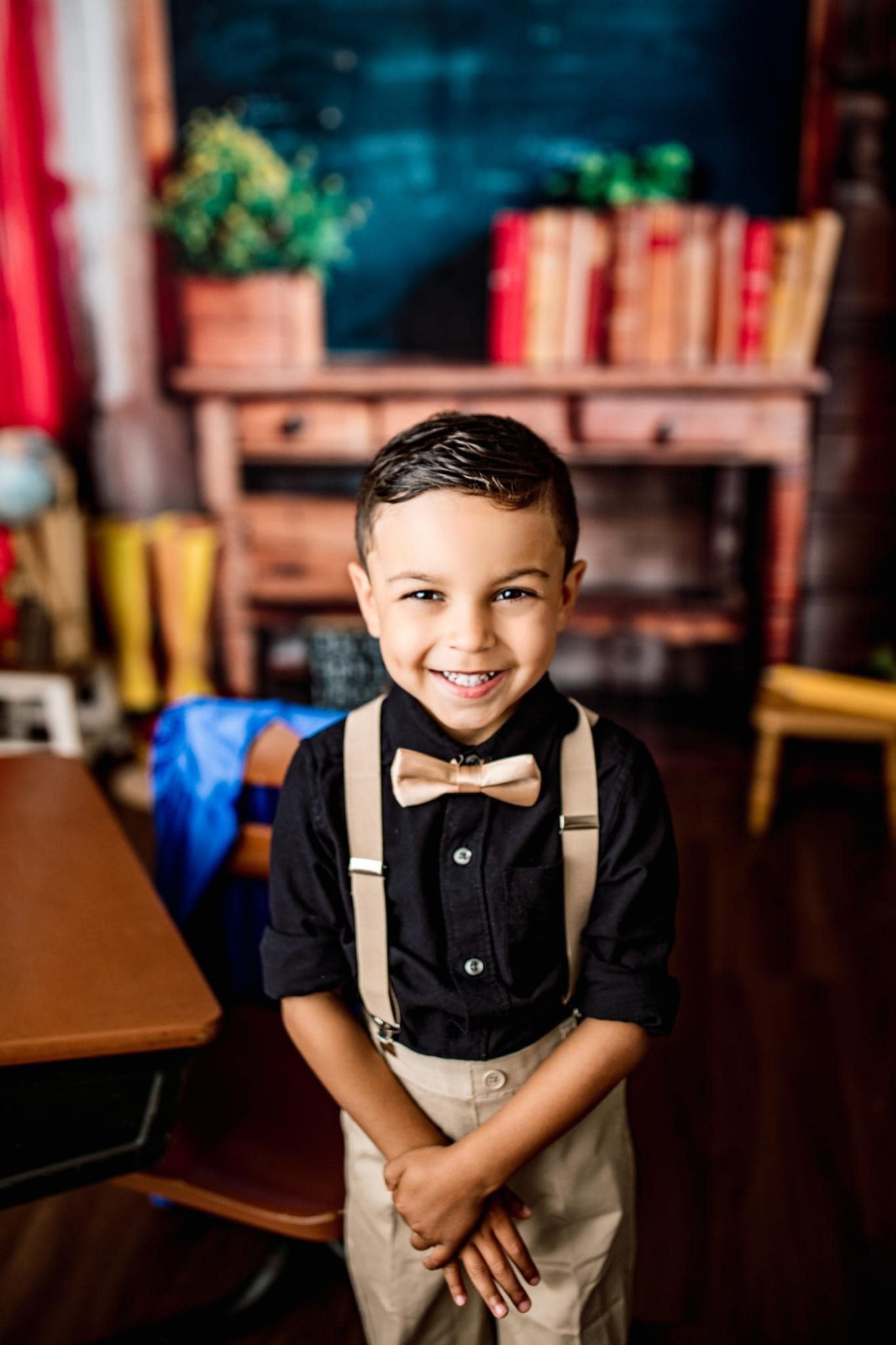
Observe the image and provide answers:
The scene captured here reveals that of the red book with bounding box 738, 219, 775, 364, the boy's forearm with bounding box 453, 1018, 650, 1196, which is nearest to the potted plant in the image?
the red book with bounding box 738, 219, 775, 364

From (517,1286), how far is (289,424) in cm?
221

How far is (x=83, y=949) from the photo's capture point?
0.89 metres

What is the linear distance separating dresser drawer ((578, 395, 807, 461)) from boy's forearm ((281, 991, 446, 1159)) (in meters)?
1.99

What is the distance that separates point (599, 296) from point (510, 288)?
0.21 m

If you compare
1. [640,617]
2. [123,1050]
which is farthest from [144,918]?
[640,617]

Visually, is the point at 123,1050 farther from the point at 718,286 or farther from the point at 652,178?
the point at 652,178

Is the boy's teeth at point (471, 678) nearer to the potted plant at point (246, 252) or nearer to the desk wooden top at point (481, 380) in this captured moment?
the desk wooden top at point (481, 380)

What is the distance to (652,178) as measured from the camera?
268 centimetres

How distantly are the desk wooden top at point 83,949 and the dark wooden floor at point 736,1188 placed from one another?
643 millimetres

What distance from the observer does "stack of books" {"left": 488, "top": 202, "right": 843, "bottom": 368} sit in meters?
2.50

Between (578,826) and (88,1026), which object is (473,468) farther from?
(88,1026)

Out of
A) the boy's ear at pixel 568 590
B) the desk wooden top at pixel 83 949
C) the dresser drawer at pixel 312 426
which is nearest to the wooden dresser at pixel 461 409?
the dresser drawer at pixel 312 426

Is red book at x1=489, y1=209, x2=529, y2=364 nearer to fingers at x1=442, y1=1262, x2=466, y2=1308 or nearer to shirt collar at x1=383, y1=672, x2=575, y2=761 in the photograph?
shirt collar at x1=383, y1=672, x2=575, y2=761

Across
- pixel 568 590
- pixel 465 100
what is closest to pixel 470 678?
pixel 568 590
